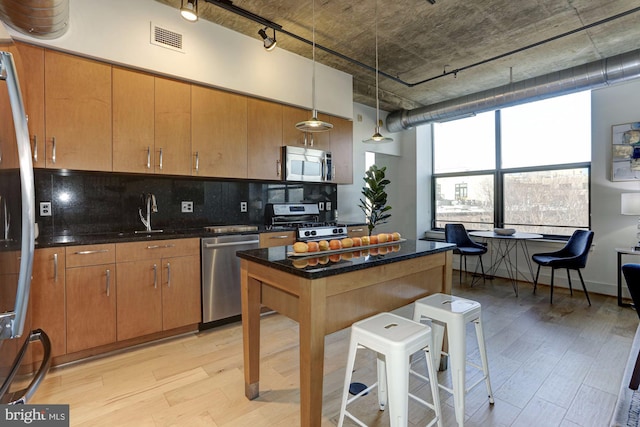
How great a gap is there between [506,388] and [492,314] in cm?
155

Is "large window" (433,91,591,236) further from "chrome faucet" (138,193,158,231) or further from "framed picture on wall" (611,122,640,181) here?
"chrome faucet" (138,193,158,231)

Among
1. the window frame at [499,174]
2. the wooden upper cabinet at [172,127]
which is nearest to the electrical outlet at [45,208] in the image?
the wooden upper cabinet at [172,127]

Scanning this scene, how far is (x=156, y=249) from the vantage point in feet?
8.91

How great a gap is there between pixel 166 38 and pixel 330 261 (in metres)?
2.76

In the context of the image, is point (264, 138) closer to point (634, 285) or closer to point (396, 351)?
point (396, 351)

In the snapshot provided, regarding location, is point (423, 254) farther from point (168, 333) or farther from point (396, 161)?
point (396, 161)

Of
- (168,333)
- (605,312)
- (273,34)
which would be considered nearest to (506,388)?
(605,312)

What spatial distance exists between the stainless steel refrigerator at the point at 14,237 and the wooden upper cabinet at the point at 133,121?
2130 mm

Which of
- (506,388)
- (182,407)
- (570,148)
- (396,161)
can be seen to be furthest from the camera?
(396,161)

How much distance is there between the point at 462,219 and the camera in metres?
5.87

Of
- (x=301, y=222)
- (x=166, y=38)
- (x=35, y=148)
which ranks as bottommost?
(x=301, y=222)

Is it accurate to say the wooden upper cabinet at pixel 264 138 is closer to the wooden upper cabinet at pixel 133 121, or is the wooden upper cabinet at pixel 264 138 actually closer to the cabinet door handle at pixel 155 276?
the wooden upper cabinet at pixel 133 121

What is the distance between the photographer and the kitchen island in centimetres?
148

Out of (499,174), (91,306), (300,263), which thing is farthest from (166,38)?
(499,174)
